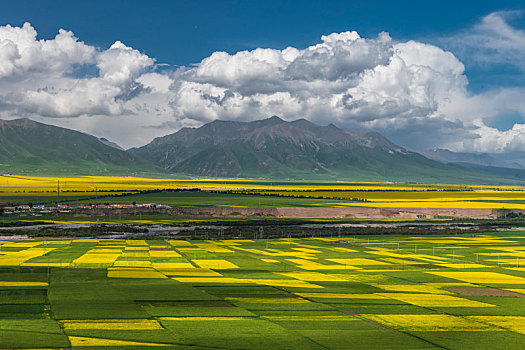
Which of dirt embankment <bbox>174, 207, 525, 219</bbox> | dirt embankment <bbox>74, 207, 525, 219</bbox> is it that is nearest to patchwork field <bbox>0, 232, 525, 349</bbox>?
dirt embankment <bbox>74, 207, 525, 219</bbox>

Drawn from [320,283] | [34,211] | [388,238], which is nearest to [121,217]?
[34,211]

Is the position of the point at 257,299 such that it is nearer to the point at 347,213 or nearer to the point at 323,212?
the point at 323,212

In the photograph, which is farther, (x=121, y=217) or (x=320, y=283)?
(x=121, y=217)

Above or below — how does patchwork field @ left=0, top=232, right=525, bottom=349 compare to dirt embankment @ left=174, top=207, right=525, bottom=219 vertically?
below

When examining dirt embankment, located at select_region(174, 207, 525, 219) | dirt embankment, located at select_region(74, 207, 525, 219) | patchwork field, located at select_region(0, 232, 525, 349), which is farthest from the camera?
dirt embankment, located at select_region(174, 207, 525, 219)

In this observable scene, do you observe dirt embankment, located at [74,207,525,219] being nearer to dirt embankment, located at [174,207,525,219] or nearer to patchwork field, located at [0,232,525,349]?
dirt embankment, located at [174,207,525,219]

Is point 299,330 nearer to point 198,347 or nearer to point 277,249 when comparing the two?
point 198,347

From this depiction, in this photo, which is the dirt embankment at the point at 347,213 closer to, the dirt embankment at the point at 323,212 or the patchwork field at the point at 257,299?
the dirt embankment at the point at 323,212

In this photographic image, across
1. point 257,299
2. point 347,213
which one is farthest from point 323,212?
point 257,299

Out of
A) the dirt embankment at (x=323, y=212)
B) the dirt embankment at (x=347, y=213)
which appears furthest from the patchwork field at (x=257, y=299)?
the dirt embankment at (x=347, y=213)
